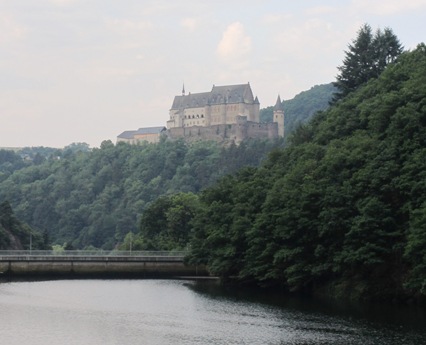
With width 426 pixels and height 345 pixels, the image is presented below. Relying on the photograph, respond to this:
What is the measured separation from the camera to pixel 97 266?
10825 centimetres

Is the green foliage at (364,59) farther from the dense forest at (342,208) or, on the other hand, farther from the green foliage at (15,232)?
the green foliage at (15,232)

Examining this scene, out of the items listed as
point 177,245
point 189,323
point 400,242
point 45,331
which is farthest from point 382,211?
point 177,245

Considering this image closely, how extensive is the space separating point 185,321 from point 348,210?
58.0ft

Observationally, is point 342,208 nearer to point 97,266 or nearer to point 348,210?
point 348,210

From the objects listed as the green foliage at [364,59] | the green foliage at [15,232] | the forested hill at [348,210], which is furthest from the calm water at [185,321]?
the green foliage at [15,232]

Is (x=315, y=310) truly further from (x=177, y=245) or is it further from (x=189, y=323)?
(x=177, y=245)

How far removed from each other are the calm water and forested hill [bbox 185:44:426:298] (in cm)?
414

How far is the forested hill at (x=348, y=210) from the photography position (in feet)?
237

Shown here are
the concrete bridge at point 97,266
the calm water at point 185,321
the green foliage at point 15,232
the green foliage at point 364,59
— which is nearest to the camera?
the calm water at point 185,321

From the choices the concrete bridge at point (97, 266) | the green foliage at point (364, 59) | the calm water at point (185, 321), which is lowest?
the calm water at point (185, 321)

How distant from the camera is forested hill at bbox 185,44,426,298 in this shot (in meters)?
72.3

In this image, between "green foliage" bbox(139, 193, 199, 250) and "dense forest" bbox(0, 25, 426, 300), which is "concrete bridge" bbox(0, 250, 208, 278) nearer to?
"dense forest" bbox(0, 25, 426, 300)

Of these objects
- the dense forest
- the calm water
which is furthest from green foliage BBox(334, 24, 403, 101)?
the calm water

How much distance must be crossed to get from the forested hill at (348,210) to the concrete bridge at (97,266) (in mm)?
13682
